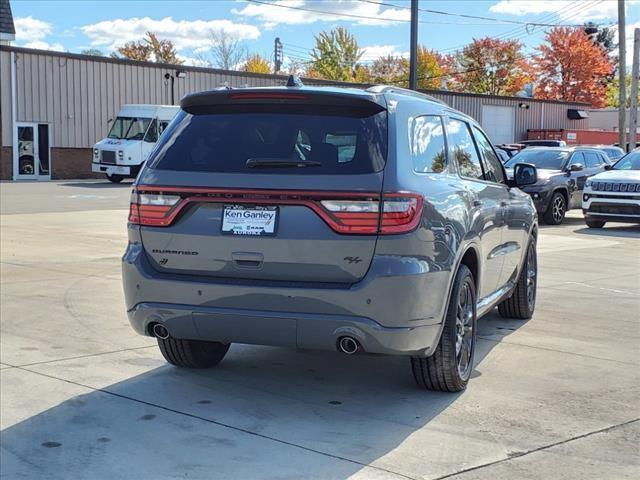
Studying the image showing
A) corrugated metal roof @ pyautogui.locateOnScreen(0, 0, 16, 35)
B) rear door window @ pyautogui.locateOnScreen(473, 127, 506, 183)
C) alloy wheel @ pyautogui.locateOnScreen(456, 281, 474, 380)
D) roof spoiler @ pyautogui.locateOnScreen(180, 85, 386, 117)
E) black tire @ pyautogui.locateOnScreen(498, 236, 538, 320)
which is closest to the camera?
roof spoiler @ pyautogui.locateOnScreen(180, 85, 386, 117)

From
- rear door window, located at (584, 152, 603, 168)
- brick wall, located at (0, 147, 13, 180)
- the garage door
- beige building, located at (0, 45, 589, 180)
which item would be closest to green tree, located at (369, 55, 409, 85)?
the garage door

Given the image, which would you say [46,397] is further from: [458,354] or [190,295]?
[458,354]

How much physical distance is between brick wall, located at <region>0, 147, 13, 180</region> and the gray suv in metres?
31.6

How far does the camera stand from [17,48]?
34.2 m

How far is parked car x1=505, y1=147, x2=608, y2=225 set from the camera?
18.1 metres

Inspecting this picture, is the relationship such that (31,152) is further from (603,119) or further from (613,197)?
(603,119)

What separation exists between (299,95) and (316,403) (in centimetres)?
187

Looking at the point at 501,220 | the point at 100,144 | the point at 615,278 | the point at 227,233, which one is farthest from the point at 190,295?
the point at 100,144

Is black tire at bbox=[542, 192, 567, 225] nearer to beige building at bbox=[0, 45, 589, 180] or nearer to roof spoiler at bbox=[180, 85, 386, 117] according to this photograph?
roof spoiler at bbox=[180, 85, 386, 117]

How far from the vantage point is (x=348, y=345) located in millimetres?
4660

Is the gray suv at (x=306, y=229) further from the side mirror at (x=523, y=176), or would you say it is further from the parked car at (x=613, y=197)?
the parked car at (x=613, y=197)

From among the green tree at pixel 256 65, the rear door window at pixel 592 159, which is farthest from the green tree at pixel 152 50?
the rear door window at pixel 592 159

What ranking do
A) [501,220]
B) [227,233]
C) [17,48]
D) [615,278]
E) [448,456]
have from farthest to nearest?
[17,48]
[615,278]
[501,220]
[227,233]
[448,456]

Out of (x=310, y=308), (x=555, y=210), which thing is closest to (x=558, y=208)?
(x=555, y=210)
